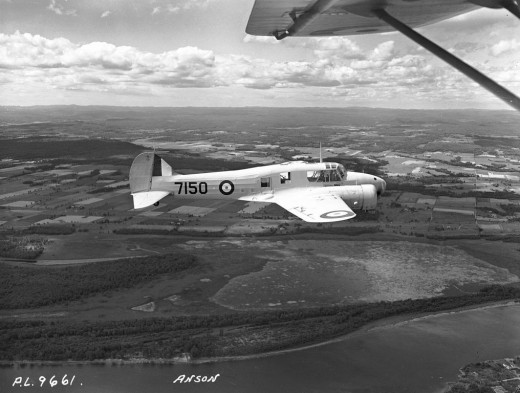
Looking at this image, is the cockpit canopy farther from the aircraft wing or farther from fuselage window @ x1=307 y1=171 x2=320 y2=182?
the aircraft wing

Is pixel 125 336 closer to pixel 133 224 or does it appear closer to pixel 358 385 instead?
pixel 358 385

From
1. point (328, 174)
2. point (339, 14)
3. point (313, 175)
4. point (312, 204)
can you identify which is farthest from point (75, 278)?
point (339, 14)

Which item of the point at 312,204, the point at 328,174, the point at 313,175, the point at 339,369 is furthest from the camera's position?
the point at 339,369

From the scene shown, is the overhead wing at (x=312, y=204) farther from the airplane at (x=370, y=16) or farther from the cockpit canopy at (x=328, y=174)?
the airplane at (x=370, y=16)

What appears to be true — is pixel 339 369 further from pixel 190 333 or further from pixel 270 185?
pixel 270 185

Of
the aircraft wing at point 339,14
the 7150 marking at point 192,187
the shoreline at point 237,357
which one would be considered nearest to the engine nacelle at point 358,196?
the 7150 marking at point 192,187

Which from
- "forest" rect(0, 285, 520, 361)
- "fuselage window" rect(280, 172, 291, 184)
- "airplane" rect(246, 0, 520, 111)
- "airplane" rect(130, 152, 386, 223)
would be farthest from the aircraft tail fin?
"airplane" rect(246, 0, 520, 111)

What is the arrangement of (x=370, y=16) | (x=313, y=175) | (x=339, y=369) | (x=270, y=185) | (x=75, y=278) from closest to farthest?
(x=370, y=16) → (x=313, y=175) → (x=270, y=185) → (x=339, y=369) → (x=75, y=278)
